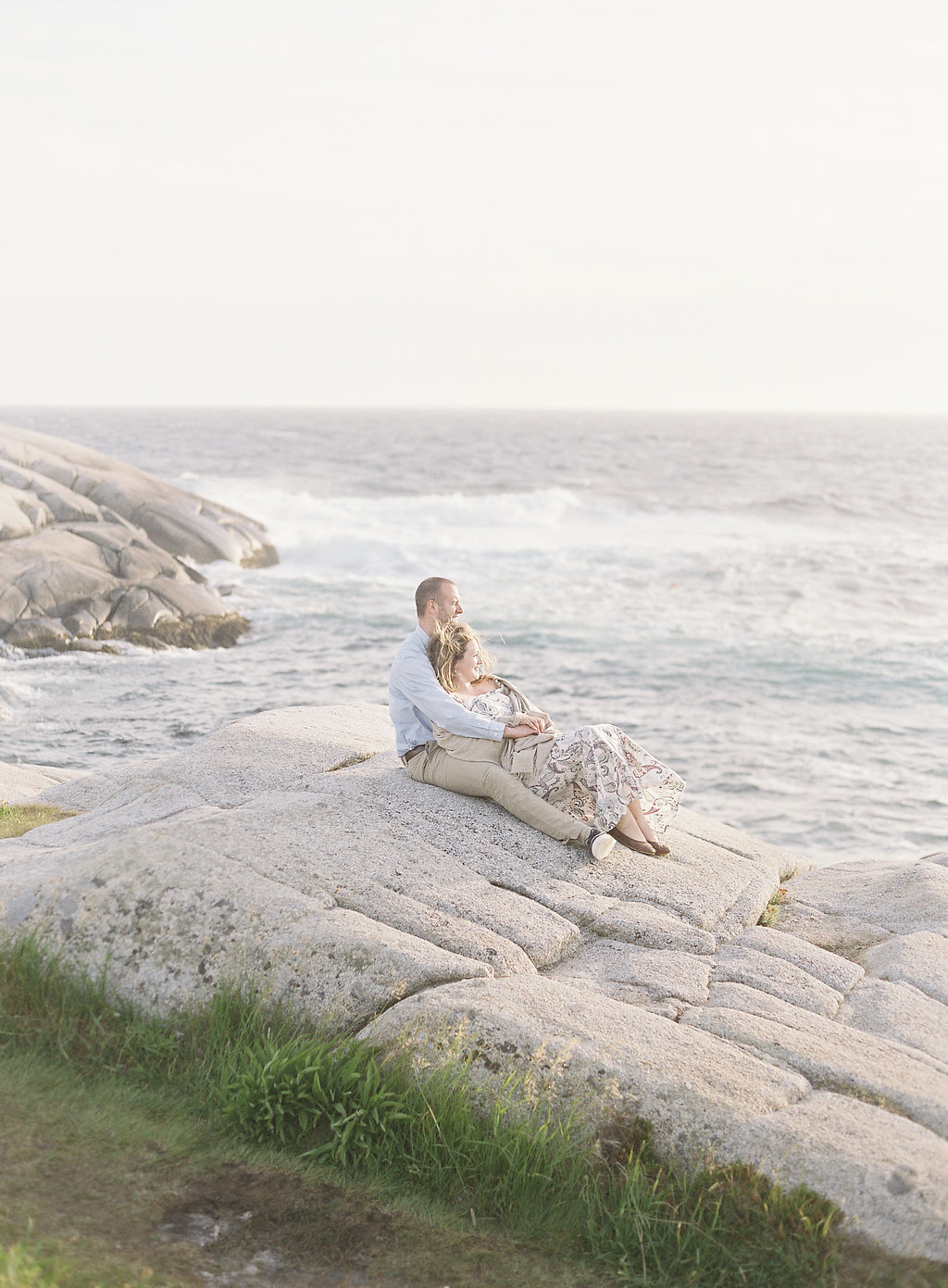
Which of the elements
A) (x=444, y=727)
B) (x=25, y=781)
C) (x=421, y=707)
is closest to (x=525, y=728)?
(x=444, y=727)

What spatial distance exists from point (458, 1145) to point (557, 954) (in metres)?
1.60

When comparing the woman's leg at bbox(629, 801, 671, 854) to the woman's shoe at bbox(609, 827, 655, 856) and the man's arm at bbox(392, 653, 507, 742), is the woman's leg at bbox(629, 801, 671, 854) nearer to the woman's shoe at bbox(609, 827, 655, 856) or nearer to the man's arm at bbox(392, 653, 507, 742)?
the woman's shoe at bbox(609, 827, 655, 856)

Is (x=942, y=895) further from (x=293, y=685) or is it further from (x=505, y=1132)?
(x=293, y=685)

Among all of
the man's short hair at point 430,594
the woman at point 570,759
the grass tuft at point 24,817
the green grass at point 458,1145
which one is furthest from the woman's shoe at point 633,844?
the grass tuft at point 24,817

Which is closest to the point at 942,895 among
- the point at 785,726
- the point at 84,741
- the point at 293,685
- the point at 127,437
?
the point at 785,726

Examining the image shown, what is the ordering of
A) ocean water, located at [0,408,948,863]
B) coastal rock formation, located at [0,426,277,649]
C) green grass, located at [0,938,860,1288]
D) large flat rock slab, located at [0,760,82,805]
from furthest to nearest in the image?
1. coastal rock formation, located at [0,426,277,649]
2. ocean water, located at [0,408,948,863]
3. large flat rock slab, located at [0,760,82,805]
4. green grass, located at [0,938,860,1288]

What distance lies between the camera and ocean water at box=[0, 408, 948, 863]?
588 inches

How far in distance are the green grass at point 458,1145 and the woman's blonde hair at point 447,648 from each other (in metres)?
2.75

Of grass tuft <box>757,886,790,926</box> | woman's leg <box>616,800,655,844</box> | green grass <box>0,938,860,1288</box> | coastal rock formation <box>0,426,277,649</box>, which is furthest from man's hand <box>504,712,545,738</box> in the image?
coastal rock formation <box>0,426,277,649</box>

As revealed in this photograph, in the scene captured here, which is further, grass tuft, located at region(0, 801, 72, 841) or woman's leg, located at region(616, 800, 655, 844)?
grass tuft, located at region(0, 801, 72, 841)

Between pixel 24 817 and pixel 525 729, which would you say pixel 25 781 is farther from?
pixel 525 729

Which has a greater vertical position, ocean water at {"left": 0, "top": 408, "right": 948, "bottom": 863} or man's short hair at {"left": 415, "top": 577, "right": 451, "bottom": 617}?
man's short hair at {"left": 415, "top": 577, "right": 451, "bottom": 617}

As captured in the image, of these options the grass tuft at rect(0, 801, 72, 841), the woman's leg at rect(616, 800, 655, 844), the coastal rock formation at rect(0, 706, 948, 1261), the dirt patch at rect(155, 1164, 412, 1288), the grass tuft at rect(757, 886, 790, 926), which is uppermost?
the woman's leg at rect(616, 800, 655, 844)

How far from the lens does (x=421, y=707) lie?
7.32 m
